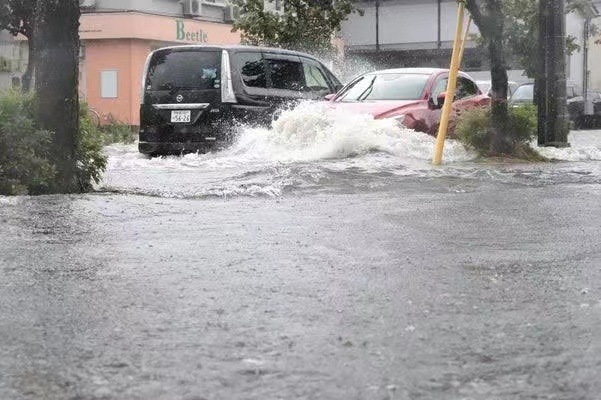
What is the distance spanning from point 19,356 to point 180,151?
466 inches

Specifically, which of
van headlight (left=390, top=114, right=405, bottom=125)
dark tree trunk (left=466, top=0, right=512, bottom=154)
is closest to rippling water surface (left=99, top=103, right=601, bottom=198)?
van headlight (left=390, top=114, right=405, bottom=125)

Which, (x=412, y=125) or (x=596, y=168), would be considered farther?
(x=412, y=125)

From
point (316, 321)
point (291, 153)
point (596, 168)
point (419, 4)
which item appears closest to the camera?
point (316, 321)

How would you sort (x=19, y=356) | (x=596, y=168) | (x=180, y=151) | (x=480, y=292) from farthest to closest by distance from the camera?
A: 1. (x=180, y=151)
2. (x=596, y=168)
3. (x=480, y=292)
4. (x=19, y=356)

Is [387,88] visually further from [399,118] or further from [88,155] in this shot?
[88,155]

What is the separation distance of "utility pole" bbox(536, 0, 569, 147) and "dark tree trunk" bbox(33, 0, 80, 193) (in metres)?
9.19

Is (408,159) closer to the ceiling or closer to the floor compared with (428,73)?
closer to the floor

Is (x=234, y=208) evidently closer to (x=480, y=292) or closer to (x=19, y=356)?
(x=480, y=292)

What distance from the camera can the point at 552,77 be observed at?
54.9ft

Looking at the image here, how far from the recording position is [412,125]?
15.0 m

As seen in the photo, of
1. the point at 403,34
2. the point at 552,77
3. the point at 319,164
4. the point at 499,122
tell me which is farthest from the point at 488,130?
the point at 403,34

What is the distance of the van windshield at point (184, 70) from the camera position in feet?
51.0

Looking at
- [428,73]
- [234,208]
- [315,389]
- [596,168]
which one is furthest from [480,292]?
[428,73]

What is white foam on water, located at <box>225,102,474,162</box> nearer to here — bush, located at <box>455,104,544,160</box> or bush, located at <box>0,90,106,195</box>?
bush, located at <box>455,104,544,160</box>
